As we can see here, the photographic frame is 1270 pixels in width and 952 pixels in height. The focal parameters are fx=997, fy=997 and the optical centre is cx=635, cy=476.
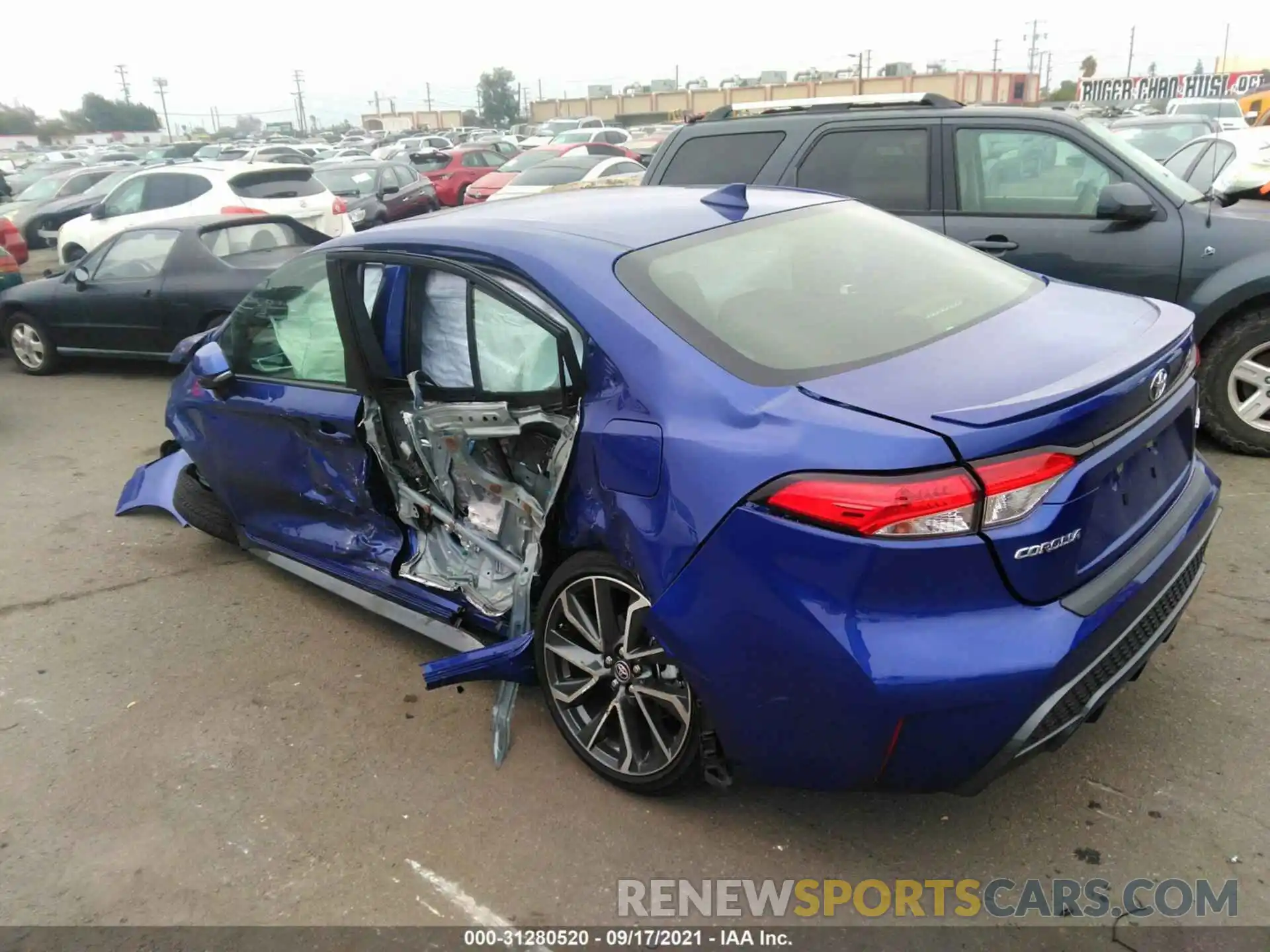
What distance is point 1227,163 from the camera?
7297 mm

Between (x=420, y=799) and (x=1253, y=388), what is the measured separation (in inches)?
A: 185

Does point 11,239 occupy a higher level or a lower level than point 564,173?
lower

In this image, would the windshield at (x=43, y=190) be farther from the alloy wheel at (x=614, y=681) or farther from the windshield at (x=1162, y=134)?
the alloy wheel at (x=614, y=681)

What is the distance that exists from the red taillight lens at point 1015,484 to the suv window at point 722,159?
4.37m

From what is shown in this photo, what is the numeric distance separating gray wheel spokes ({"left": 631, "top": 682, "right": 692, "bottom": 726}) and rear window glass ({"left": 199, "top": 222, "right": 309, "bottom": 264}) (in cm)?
696

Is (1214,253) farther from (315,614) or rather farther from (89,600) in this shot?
(89,600)

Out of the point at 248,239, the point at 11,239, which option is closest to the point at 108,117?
the point at 11,239

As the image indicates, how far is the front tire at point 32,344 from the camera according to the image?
9.15 m

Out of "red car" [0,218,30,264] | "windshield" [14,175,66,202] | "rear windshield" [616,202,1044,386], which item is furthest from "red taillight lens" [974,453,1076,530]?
"windshield" [14,175,66,202]

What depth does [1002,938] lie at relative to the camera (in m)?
2.39

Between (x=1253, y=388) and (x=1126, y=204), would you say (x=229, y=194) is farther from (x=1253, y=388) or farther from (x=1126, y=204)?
(x=1253, y=388)

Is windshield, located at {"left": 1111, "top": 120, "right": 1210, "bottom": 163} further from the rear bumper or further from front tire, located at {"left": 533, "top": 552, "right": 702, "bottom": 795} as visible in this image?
front tire, located at {"left": 533, "top": 552, "right": 702, "bottom": 795}

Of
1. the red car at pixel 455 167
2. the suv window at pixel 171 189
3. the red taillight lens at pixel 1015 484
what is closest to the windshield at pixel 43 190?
the red car at pixel 455 167

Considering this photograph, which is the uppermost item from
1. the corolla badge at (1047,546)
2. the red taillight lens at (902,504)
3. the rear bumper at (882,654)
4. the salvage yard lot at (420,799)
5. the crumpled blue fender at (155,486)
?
the red taillight lens at (902,504)
